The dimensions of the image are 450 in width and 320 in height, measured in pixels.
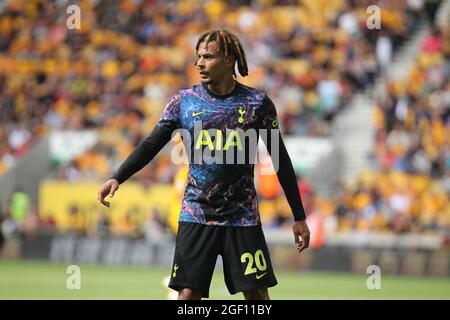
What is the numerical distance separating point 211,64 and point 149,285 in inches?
451

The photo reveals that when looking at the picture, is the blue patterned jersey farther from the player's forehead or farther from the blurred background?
the blurred background

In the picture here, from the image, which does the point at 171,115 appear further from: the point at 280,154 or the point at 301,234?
the point at 301,234

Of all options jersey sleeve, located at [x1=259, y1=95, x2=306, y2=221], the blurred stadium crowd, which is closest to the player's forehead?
jersey sleeve, located at [x1=259, y1=95, x2=306, y2=221]

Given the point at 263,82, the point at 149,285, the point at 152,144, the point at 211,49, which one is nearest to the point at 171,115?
the point at 152,144

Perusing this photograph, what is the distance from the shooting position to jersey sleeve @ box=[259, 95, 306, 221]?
7.46 m

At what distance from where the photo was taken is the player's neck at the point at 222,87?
747cm

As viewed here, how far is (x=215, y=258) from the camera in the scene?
7.36m

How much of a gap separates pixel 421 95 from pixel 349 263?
500 centimetres

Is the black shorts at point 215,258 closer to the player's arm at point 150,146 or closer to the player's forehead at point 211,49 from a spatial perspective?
the player's arm at point 150,146

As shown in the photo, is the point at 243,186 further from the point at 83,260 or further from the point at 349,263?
the point at 83,260

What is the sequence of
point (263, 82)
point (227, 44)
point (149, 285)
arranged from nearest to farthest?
1. point (227, 44)
2. point (149, 285)
3. point (263, 82)

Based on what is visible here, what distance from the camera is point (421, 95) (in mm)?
25469

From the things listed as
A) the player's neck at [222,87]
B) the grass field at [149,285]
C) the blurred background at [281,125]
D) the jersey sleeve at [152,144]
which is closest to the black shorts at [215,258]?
the jersey sleeve at [152,144]

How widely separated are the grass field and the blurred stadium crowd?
2.14 m
